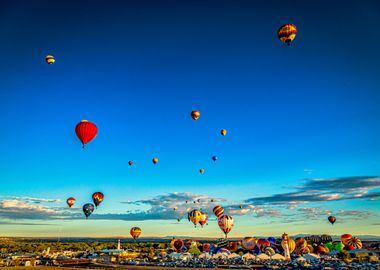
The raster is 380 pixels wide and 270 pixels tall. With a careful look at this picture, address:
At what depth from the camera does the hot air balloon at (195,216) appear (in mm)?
67062

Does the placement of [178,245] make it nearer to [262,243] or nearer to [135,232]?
[135,232]

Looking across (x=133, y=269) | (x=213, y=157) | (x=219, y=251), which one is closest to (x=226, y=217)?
(x=219, y=251)

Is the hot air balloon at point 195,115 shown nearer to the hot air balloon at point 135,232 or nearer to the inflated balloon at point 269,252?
the inflated balloon at point 269,252

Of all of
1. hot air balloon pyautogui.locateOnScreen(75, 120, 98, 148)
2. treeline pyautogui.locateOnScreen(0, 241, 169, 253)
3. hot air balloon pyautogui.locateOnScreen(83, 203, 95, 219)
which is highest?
hot air balloon pyautogui.locateOnScreen(75, 120, 98, 148)

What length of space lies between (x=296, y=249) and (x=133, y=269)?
3611cm

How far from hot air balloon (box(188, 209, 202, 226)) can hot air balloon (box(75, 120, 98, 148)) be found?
112ft

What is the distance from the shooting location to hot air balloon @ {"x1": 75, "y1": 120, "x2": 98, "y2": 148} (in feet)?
129

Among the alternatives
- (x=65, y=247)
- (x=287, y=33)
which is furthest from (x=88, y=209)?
(x=65, y=247)

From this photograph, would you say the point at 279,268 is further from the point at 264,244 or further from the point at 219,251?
the point at 264,244

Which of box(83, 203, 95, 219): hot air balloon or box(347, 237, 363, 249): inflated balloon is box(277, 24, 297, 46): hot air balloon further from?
box(347, 237, 363, 249): inflated balloon

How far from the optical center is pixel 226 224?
60.2 meters

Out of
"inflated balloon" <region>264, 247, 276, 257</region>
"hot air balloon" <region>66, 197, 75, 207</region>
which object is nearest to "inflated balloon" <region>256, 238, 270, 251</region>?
"inflated balloon" <region>264, 247, 276, 257</region>

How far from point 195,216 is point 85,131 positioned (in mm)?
35707

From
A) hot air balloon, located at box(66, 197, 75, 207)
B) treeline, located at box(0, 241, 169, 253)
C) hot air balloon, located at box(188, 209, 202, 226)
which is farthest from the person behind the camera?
treeline, located at box(0, 241, 169, 253)
